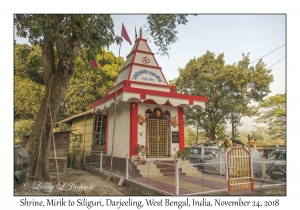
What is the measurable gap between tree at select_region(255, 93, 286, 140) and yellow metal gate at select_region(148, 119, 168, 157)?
39.0 feet

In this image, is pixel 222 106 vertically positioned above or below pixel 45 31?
below

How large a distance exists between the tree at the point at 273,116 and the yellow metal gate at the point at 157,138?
39.0ft

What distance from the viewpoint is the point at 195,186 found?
7.12 metres

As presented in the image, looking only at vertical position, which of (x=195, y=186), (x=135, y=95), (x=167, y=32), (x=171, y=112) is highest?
(x=167, y=32)

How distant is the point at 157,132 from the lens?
34.0 ft

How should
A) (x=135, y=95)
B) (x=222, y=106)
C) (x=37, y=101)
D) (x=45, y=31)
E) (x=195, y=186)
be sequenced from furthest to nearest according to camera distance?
(x=222, y=106) → (x=37, y=101) → (x=135, y=95) → (x=195, y=186) → (x=45, y=31)

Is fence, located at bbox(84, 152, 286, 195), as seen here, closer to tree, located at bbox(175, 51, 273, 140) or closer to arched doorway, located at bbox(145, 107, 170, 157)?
arched doorway, located at bbox(145, 107, 170, 157)

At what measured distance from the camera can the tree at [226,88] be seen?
1938 cm

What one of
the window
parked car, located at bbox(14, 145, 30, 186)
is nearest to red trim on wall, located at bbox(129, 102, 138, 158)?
parked car, located at bbox(14, 145, 30, 186)

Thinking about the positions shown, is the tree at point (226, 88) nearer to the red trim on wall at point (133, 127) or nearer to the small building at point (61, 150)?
the red trim on wall at point (133, 127)

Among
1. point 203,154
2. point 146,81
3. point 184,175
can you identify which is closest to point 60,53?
point 146,81

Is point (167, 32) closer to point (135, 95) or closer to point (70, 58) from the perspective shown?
point (135, 95)
